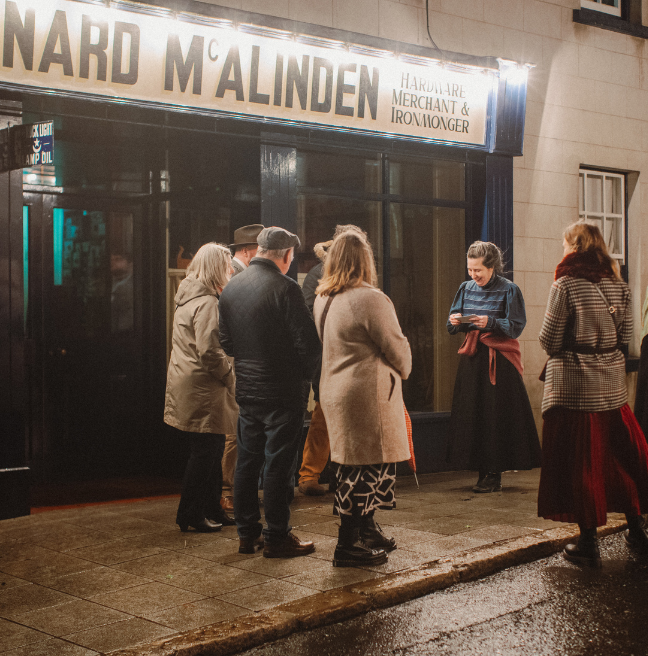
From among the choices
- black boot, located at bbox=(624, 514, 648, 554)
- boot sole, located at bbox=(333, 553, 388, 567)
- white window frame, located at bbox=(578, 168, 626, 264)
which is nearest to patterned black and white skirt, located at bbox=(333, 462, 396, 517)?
boot sole, located at bbox=(333, 553, 388, 567)

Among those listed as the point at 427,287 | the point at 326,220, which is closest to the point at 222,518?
the point at 326,220

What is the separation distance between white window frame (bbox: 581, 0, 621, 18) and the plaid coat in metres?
6.14

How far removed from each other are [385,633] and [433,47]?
20.9 ft

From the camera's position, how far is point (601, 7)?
1041 cm

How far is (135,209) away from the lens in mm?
8344

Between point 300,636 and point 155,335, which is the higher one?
point 155,335

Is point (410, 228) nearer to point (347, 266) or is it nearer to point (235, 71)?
point (235, 71)

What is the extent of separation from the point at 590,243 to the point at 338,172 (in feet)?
11.8

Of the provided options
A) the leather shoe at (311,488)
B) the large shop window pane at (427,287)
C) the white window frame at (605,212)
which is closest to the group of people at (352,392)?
the leather shoe at (311,488)

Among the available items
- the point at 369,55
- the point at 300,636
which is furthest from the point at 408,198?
the point at 300,636

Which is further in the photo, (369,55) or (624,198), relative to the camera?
(624,198)

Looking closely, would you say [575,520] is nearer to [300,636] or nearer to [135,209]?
[300,636]

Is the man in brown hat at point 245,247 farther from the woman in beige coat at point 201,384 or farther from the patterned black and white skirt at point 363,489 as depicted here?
the patterned black and white skirt at point 363,489

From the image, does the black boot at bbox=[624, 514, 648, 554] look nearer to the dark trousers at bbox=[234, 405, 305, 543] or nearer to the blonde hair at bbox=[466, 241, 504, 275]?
the dark trousers at bbox=[234, 405, 305, 543]
